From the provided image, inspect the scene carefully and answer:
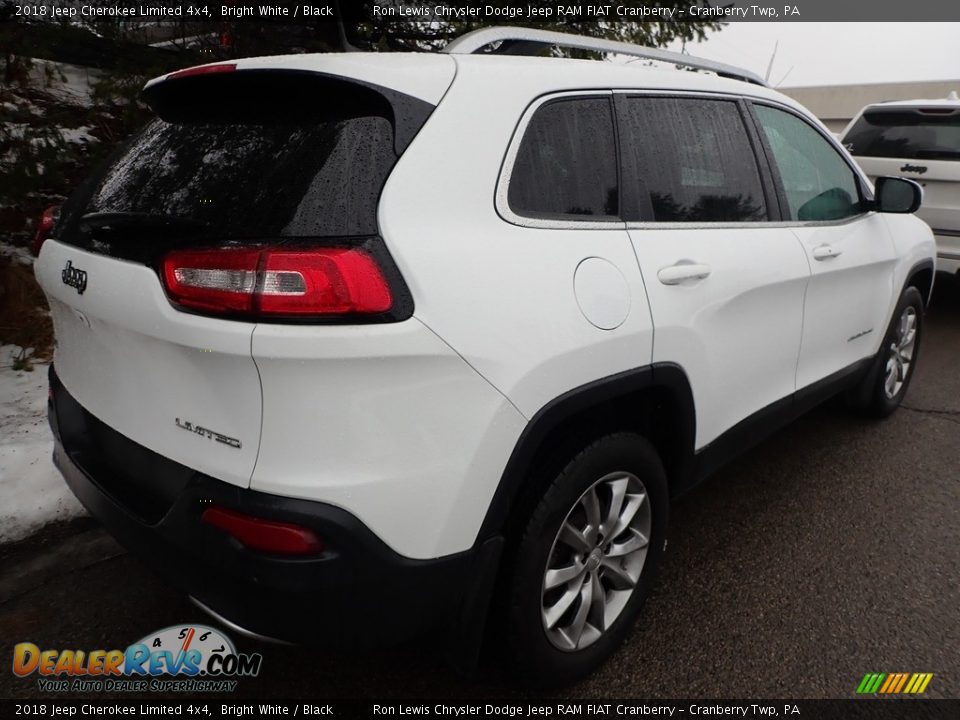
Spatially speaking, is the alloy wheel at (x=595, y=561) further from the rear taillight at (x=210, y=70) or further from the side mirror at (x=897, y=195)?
the side mirror at (x=897, y=195)

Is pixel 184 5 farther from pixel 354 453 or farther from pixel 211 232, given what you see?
pixel 354 453

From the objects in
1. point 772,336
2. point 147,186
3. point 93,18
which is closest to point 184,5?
point 93,18

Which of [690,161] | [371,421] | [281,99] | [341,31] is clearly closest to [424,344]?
[371,421]

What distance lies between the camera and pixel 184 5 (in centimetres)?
453

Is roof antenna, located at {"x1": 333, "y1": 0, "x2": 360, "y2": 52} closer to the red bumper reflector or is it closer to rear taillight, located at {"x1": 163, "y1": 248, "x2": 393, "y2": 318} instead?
rear taillight, located at {"x1": 163, "y1": 248, "x2": 393, "y2": 318}

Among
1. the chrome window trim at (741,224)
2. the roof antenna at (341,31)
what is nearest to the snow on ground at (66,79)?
the roof antenna at (341,31)

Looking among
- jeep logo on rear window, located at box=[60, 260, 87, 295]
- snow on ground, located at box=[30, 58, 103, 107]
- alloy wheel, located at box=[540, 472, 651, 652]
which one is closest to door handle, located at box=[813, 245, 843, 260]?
alloy wheel, located at box=[540, 472, 651, 652]

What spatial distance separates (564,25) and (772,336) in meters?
4.40

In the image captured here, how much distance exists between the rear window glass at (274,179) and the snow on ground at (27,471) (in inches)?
65.6

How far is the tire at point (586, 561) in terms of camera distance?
174 cm

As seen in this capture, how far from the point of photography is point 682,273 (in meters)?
2.02

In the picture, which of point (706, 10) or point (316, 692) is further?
point (706, 10)

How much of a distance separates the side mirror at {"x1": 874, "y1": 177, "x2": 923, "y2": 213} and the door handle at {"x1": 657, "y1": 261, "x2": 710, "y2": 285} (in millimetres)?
1702

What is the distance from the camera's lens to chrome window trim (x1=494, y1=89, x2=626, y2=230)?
5.40 feet
